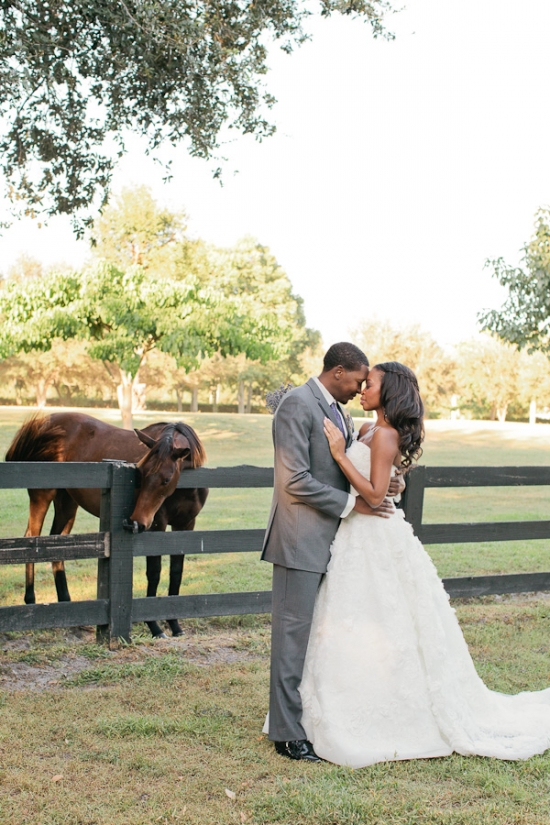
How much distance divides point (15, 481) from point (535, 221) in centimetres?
1301

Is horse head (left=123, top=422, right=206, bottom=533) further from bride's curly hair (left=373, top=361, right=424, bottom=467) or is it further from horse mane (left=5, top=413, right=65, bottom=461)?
bride's curly hair (left=373, top=361, right=424, bottom=467)

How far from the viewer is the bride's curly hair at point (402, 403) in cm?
430

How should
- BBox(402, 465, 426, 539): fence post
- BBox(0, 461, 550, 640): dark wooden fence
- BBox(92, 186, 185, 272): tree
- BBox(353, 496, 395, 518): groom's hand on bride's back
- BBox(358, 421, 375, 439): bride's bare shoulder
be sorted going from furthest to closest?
1. BBox(92, 186, 185, 272): tree
2. BBox(402, 465, 426, 539): fence post
3. BBox(0, 461, 550, 640): dark wooden fence
4. BBox(358, 421, 375, 439): bride's bare shoulder
5. BBox(353, 496, 395, 518): groom's hand on bride's back

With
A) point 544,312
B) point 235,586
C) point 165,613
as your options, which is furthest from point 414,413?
point 544,312

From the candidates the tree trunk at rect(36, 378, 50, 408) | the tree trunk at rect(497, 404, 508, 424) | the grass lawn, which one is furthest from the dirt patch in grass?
the tree trunk at rect(497, 404, 508, 424)

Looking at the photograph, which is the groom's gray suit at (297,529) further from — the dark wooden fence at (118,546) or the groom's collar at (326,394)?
the dark wooden fence at (118,546)

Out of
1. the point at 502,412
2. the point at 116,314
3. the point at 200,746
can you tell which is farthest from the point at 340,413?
the point at 502,412

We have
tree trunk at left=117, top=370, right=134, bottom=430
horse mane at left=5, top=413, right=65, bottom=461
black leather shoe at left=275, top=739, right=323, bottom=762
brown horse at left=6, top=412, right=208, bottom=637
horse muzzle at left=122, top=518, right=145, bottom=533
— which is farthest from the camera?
tree trunk at left=117, top=370, right=134, bottom=430

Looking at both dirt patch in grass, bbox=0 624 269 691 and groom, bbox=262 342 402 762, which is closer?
groom, bbox=262 342 402 762

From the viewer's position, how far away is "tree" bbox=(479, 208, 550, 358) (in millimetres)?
15039

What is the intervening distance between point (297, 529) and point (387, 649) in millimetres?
819

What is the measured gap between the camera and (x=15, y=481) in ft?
18.8

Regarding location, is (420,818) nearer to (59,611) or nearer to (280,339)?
(59,611)

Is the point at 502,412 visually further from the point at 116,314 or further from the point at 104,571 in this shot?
the point at 104,571
